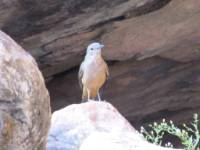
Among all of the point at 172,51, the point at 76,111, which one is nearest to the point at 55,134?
the point at 76,111

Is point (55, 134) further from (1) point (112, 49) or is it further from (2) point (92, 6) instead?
(1) point (112, 49)

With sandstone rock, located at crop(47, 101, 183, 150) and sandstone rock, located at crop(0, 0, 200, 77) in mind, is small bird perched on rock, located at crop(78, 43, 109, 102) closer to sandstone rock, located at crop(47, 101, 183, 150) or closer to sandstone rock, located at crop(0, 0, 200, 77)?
Result: sandstone rock, located at crop(0, 0, 200, 77)

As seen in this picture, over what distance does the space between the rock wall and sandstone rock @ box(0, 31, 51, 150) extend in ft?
9.28

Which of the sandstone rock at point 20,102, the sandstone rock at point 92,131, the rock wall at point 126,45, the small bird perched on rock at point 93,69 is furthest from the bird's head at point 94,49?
the sandstone rock at point 20,102

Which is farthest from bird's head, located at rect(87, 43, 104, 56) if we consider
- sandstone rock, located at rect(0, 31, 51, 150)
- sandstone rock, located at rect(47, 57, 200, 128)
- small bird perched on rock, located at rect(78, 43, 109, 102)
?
sandstone rock, located at rect(0, 31, 51, 150)

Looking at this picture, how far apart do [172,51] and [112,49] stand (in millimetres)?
842

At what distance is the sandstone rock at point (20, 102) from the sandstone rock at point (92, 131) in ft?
2.92

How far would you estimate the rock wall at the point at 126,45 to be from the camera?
762 cm

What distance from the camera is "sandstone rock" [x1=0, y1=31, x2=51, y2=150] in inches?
169

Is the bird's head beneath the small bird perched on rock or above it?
above

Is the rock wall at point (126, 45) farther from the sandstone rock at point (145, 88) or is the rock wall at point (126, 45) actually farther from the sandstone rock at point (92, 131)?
the sandstone rock at point (92, 131)

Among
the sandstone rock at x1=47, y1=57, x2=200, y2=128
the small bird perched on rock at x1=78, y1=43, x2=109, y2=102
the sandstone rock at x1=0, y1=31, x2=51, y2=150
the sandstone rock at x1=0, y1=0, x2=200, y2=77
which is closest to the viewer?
the sandstone rock at x1=0, y1=31, x2=51, y2=150

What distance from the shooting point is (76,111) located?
6.35 metres

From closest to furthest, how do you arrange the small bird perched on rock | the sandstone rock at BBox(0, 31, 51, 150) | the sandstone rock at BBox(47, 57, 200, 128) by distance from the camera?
the sandstone rock at BBox(0, 31, 51, 150), the small bird perched on rock, the sandstone rock at BBox(47, 57, 200, 128)
